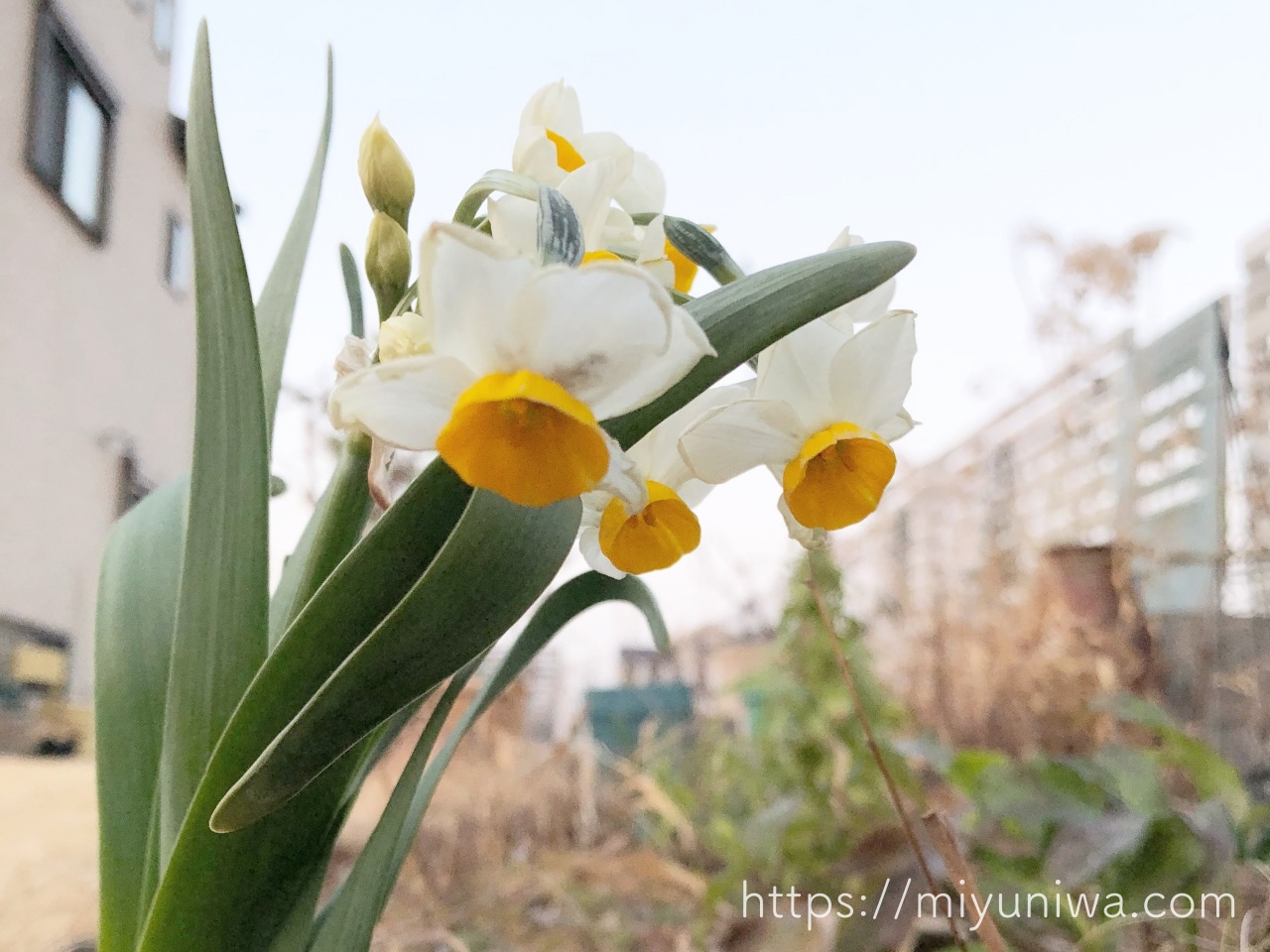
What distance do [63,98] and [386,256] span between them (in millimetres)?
1186

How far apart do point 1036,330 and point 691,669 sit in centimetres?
195

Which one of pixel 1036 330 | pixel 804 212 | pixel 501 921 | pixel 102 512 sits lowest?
pixel 501 921

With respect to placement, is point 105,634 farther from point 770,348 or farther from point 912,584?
point 912,584

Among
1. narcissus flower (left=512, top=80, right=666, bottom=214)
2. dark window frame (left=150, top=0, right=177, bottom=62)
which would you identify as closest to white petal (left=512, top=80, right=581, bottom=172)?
narcissus flower (left=512, top=80, right=666, bottom=214)

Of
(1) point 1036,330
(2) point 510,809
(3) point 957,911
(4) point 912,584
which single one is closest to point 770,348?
(3) point 957,911

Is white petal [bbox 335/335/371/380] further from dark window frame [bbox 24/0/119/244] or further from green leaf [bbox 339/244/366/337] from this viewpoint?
dark window frame [bbox 24/0/119/244]

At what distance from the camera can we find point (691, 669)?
12.0ft

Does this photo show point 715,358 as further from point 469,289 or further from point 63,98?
point 63,98

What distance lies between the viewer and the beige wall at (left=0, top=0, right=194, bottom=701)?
3.35ft

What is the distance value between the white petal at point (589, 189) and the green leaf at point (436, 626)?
10 centimetres

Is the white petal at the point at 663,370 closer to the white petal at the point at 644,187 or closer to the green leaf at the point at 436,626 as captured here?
the green leaf at the point at 436,626

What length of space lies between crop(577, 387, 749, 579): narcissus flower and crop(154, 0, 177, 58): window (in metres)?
1.57

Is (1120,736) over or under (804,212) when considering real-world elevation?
under

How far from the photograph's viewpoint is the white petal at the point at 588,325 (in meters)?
0.19
